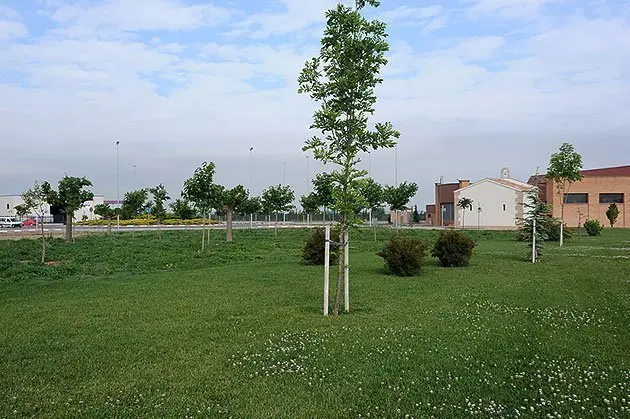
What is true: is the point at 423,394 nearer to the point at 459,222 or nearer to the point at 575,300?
the point at 575,300

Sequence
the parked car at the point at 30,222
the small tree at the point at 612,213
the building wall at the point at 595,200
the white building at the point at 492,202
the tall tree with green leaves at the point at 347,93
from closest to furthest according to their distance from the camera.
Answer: the tall tree with green leaves at the point at 347,93 → the small tree at the point at 612,213 → the white building at the point at 492,202 → the building wall at the point at 595,200 → the parked car at the point at 30,222

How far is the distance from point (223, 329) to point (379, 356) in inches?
102

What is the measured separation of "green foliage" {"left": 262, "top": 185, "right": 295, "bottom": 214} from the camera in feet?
145

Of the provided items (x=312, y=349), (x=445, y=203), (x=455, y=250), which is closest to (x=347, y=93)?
(x=312, y=349)

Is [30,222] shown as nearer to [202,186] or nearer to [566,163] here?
[202,186]

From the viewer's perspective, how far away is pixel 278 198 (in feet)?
145

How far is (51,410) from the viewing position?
15.8ft

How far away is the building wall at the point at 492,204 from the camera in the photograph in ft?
192

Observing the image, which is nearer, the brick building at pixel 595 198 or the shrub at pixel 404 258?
the shrub at pixel 404 258

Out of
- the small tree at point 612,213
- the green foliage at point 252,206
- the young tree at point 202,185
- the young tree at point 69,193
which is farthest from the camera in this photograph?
the small tree at point 612,213

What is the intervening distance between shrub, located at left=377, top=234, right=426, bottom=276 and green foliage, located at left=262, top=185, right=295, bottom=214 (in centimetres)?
2900

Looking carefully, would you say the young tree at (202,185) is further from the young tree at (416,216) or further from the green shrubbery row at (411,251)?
the young tree at (416,216)

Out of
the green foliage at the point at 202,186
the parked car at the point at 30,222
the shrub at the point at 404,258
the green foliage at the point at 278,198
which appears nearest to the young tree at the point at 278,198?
the green foliage at the point at 278,198

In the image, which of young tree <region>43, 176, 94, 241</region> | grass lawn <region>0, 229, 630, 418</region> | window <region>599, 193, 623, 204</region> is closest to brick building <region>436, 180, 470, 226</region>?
window <region>599, 193, 623, 204</region>
